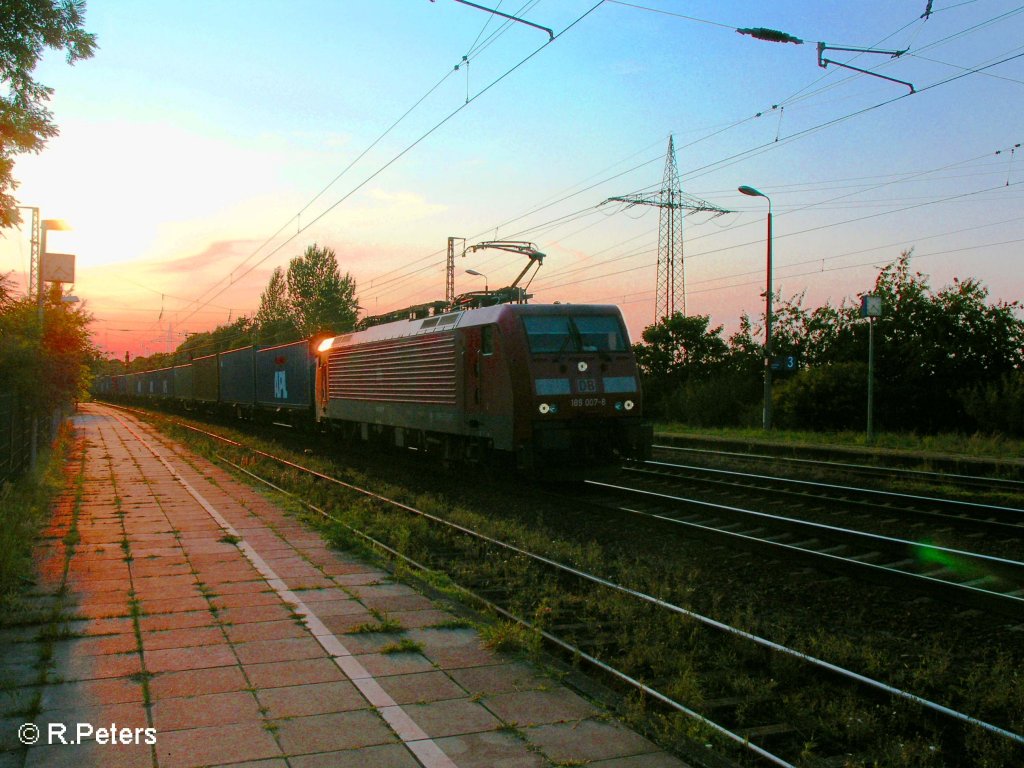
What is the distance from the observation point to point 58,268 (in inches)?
684

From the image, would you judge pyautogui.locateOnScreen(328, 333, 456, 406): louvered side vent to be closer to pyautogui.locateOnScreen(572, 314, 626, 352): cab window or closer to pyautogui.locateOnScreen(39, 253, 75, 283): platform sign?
pyautogui.locateOnScreen(572, 314, 626, 352): cab window

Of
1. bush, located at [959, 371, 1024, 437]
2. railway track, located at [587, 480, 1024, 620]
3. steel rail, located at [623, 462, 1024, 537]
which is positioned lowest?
railway track, located at [587, 480, 1024, 620]

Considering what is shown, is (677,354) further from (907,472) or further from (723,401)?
(907,472)

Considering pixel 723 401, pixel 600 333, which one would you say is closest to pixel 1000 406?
pixel 723 401

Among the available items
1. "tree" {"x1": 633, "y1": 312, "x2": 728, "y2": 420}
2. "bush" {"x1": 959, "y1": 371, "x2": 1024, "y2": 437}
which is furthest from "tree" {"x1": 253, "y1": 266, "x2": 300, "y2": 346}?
"bush" {"x1": 959, "y1": 371, "x2": 1024, "y2": 437}

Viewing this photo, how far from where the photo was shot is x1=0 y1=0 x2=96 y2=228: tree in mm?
10250

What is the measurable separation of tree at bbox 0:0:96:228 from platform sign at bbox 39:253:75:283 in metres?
6.51

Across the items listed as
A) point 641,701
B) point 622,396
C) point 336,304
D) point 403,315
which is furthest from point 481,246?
point 336,304

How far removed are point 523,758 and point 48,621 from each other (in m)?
3.74

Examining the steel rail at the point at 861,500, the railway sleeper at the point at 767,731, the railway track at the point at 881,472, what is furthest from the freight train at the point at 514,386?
the railway sleeper at the point at 767,731

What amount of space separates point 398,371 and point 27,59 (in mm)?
8159

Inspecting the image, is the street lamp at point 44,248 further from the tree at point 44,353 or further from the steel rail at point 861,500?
the steel rail at point 861,500

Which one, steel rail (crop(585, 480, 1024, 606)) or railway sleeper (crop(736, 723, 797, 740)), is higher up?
steel rail (crop(585, 480, 1024, 606))

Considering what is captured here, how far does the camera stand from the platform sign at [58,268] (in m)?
17.1
